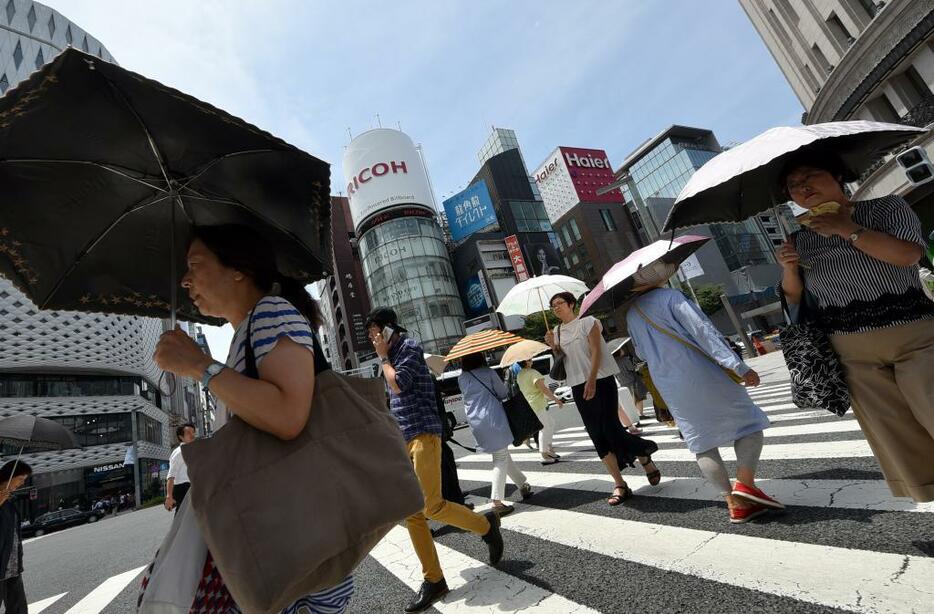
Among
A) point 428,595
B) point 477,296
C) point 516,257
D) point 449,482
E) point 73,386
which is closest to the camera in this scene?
point 428,595

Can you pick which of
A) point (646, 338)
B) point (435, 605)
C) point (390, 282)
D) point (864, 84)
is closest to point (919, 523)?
point (646, 338)

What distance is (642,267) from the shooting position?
10.9 ft

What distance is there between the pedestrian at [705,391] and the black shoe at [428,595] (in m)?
1.90

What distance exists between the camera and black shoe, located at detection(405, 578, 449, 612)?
269cm

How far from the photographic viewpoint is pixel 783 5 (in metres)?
21.2

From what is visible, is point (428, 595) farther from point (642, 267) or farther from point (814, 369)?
A: point (642, 267)

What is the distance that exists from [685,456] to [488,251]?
48188 millimetres

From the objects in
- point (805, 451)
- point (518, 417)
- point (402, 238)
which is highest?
point (402, 238)

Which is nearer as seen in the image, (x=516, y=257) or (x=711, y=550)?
(x=711, y=550)

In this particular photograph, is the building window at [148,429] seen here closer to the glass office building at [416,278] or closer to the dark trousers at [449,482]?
the glass office building at [416,278]

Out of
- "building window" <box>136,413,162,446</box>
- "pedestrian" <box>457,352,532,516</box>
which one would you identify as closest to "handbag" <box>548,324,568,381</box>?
"pedestrian" <box>457,352,532,516</box>

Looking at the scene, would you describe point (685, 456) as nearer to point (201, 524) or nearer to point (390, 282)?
point (201, 524)

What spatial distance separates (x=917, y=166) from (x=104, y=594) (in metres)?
13.7

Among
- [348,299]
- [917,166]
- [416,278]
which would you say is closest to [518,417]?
[917,166]
